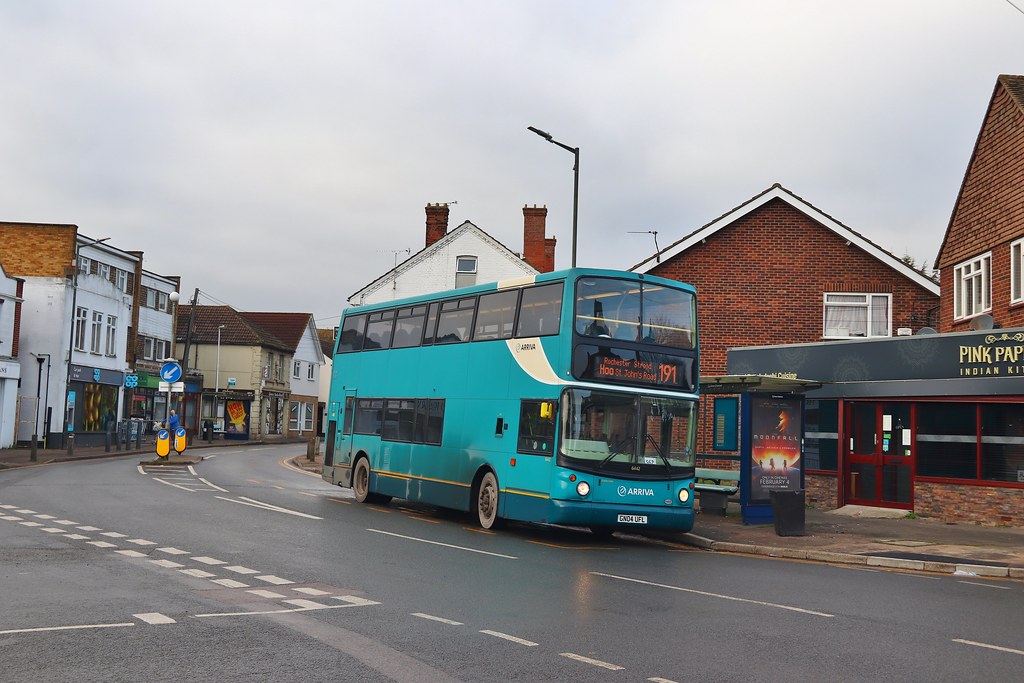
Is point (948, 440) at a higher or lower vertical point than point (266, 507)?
higher

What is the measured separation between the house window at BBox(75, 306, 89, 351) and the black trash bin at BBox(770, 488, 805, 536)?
4020 centimetres

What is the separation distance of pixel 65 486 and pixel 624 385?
47.9 feet

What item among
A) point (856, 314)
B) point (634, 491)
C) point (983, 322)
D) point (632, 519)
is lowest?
point (632, 519)

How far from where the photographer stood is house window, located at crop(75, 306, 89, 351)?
4909cm

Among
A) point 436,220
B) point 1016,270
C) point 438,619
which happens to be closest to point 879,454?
point 1016,270

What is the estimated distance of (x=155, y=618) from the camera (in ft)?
29.0

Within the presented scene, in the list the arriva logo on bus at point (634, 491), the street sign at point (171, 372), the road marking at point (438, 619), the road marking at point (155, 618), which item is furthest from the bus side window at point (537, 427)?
the street sign at point (171, 372)

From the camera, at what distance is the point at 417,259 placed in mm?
50531

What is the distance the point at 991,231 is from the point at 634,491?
13.2 m

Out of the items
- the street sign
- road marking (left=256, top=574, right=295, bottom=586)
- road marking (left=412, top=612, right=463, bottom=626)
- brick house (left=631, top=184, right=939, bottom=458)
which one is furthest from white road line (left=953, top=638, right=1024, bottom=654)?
the street sign

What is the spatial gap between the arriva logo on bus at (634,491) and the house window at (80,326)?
130 feet

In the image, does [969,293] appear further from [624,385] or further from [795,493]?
[624,385]

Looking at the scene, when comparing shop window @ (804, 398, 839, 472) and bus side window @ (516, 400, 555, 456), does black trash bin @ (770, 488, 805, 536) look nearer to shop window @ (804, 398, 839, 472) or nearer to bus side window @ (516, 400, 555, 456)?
bus side window @ (516, 400, 555, 456)

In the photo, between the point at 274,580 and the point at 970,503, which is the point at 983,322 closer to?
the point at 970,503
